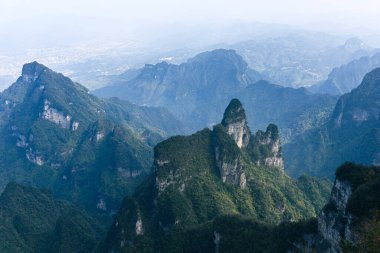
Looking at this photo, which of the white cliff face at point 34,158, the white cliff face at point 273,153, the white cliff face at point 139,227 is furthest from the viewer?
the white cliff face at point 34,158

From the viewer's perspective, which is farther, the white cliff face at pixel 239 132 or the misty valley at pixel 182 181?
the white cliff face at pixel 239 132

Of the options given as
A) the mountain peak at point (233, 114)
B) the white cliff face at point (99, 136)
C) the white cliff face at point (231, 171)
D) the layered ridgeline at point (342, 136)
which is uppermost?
the mountain peak at point (233, 114)

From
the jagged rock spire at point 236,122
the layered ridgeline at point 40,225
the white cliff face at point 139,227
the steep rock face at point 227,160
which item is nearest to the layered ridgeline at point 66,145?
the layered ridgeline at point 40,225

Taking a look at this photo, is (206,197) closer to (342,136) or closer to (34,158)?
(34,158)

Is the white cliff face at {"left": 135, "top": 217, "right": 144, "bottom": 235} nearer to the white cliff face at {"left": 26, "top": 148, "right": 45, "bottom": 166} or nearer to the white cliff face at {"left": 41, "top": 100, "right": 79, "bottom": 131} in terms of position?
the white cliff face at {"left": 26, "top": 148, "right": 45, "bottom": 166}

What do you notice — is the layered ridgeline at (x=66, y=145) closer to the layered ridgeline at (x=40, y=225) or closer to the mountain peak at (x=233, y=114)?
the layered ridgeline at (x=40, y=225)

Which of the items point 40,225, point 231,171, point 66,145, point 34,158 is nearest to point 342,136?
point 231,171
